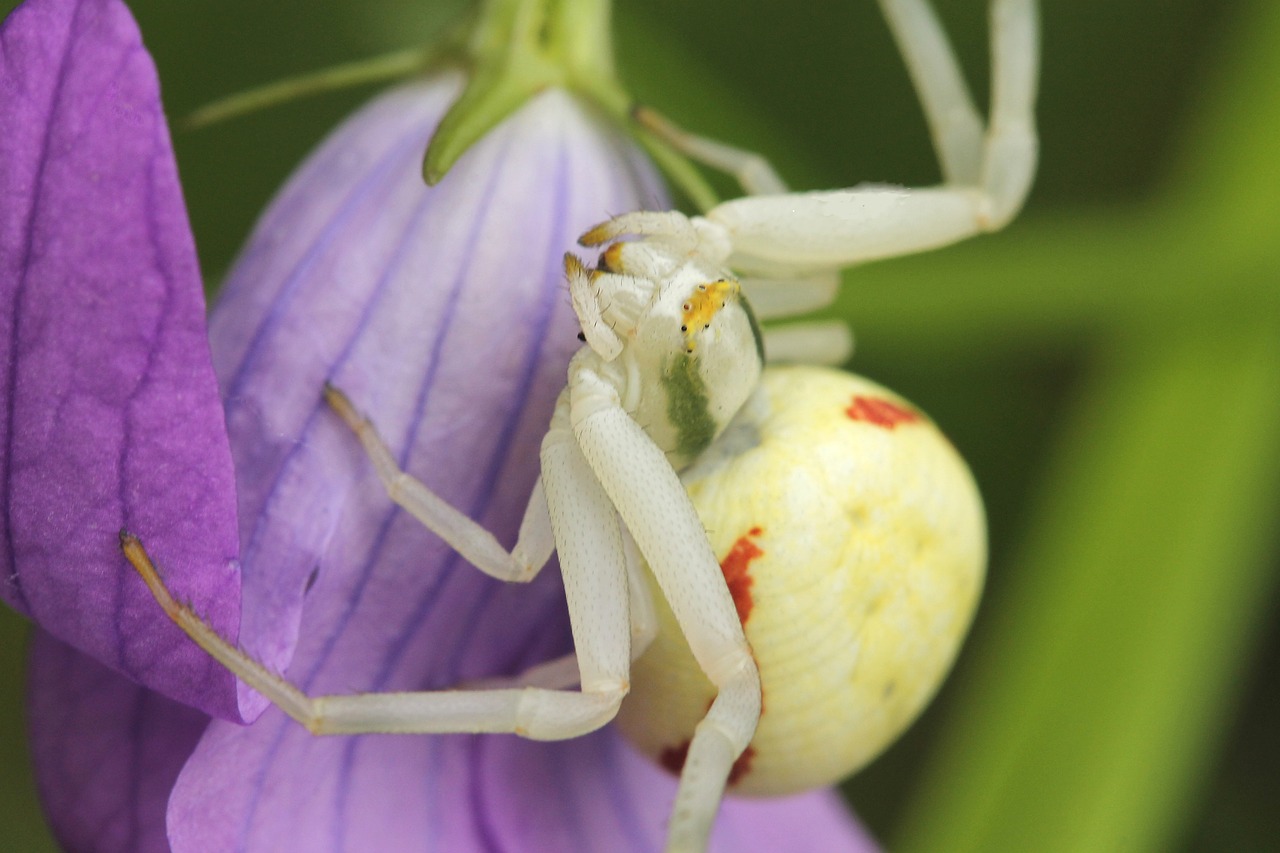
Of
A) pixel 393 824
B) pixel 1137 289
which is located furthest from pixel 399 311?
pixel 1137 289

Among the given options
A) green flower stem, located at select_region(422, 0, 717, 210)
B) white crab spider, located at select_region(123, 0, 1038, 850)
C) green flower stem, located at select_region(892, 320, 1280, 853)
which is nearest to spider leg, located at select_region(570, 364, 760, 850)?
white crab spider, located at select_region(123, 0, 1038, 850)

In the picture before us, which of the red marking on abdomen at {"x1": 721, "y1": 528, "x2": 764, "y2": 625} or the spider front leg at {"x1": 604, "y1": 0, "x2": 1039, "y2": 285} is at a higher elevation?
the spider front leg at {"x1": 604, "y1": 0, "x2": 1039, "y2": 285}

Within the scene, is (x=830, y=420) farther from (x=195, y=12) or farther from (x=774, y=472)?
(x=195, y=12)

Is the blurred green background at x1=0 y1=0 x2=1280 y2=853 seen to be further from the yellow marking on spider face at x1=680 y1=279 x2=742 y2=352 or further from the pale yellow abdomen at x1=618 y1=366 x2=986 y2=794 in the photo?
the yellow marking on spider face at x1=680 y1=279 x2=742 y2=352

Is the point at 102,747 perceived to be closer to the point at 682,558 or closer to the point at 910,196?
the point at 682,558

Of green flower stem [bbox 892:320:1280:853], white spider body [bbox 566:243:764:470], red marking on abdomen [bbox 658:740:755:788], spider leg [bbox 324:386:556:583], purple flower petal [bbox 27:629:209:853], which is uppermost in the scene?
white spider body [bbox 566:243:764:470]

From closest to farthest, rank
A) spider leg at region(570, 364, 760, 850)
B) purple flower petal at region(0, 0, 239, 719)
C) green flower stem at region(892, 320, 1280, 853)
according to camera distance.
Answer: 1. purple flower petal at region(0, 0, 239, 719)
2. spider leg at region(570, 364, 760, 850)
3. green flower stem at region(892, 320, 1280, 853)

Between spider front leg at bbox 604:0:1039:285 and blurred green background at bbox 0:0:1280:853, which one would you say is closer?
spider front leg at bbox 604:0:1039:285

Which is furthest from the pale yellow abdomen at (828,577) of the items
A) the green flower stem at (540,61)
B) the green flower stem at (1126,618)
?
the green flower stem at (1126,618)
